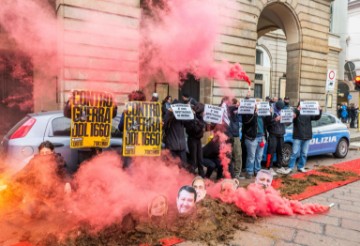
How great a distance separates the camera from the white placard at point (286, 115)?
22.4 ft

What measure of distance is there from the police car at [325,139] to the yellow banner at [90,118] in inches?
186

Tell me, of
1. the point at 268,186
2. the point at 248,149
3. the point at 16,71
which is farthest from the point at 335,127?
the point at 16,71

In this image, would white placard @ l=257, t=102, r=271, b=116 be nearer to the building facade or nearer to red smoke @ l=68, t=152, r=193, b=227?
red smoke @ l=68, t=152, r=193, b=227

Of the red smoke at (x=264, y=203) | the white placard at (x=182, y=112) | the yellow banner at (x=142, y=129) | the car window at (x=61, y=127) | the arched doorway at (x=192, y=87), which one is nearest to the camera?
the red smoke at (x=264, y=203)

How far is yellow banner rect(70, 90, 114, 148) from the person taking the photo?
4230 millimetres

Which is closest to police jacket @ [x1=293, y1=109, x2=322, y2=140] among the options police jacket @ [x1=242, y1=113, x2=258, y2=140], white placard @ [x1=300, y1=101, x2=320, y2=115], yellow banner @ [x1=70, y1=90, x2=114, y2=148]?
white placard @ [x1=300, y1=101, x2=320, y2=115]

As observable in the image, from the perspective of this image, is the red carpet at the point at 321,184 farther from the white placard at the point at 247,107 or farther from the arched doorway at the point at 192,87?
the arched doorway at the point at 192,87

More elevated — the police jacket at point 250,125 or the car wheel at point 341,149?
the police jacket at point 250,125

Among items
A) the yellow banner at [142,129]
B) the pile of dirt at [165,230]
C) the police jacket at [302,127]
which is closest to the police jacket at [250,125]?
the police jacket at [302,127]

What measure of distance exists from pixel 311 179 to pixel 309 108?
164 cm

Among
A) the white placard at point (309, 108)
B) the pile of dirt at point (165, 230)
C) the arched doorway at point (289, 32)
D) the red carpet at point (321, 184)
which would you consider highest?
the arched doorway at point (289, 32)

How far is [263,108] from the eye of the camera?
6.59m

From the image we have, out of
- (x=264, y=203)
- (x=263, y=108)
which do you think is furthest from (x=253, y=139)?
(x=264, y=203)

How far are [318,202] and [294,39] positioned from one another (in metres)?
12.0
